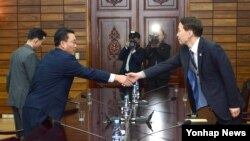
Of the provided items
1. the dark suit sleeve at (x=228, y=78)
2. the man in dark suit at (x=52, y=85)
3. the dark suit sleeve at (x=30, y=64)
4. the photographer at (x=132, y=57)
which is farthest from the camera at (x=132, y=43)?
the dark suit sleeve at (x=228, y=78)

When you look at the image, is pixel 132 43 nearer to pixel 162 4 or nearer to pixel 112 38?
pixel 112 38

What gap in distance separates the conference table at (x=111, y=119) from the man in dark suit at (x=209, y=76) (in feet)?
0.83

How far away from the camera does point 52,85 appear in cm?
357

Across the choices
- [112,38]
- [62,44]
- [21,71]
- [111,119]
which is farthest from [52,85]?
[112,38]

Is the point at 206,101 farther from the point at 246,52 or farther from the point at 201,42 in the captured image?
the point at 246,52

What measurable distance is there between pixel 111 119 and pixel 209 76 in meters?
0.86

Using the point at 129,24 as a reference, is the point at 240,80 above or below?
below

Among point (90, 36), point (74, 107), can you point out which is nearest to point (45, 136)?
point (74, 107)

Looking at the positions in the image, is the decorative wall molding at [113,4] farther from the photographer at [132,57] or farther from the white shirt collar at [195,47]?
the white shirt collar at [195,47]

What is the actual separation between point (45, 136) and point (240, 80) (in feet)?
17.5

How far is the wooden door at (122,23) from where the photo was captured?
7.59m

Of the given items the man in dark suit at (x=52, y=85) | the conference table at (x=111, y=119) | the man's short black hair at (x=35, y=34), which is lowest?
the conference table at (x=111, y=119)

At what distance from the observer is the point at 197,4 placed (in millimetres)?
7457

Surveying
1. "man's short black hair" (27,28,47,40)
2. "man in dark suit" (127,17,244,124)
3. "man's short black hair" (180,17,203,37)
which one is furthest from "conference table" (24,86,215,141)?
"man's short black hair" (27,28,47,40)
